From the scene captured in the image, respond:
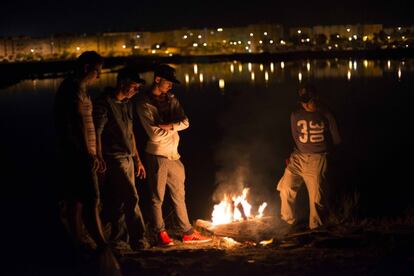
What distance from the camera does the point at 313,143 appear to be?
7930 mm

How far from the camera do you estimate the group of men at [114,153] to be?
6172mm

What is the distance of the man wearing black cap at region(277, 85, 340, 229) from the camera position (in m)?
7.85

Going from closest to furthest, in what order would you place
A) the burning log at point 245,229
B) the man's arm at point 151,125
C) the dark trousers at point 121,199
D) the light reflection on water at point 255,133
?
the dark trousers at point 121,199 → the man's arm at point 151,125 → the burning log at point 245,229 → the light reflection on water at point 255,133

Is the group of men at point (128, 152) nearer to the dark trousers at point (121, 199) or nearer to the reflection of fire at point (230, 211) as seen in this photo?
the dark trousers at point (121, 199)

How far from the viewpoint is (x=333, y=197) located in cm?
1166

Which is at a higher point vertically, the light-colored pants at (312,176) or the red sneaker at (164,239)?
the light-colored pants at (312,176)

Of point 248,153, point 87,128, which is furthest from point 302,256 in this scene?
point 248,153

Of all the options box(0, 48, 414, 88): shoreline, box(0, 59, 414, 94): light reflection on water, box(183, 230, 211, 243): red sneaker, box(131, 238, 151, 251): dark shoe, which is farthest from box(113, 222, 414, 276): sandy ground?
box(0, 48, 414, 88): shoreline

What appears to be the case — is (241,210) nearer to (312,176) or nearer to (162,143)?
(312,176)

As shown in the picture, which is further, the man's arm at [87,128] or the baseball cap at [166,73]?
the baseball cap at [166,73]

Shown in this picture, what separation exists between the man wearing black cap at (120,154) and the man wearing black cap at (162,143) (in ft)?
1.20

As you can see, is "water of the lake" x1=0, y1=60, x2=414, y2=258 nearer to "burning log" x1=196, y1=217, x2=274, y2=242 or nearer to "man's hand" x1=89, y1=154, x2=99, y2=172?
"burning log" x1=196, y1=217, x2=274, y2=242

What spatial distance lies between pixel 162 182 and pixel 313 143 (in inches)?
84.5

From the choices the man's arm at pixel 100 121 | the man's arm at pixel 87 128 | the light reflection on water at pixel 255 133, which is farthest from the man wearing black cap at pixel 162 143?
the light reflection on water at pixel 255 133
